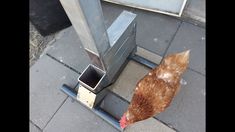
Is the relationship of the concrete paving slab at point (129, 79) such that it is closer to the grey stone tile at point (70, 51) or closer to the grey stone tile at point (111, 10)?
the grey stone tile at point (70, 51)

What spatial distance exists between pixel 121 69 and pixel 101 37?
2.15ft

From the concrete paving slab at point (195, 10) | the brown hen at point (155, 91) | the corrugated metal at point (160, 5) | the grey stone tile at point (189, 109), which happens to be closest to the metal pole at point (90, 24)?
the brown hen at point (155, 91)

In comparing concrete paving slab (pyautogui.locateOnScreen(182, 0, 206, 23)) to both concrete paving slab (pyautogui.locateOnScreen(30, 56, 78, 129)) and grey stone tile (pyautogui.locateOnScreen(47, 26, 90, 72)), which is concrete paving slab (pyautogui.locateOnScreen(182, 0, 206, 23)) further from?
concrete paving slab (pyautogui.locateOnScreen(30, 56, 78, 129))

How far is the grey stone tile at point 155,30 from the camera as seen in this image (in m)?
2.08

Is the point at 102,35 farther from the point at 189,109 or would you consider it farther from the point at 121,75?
the point at 189,109

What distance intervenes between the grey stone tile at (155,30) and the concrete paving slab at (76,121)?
821 mm

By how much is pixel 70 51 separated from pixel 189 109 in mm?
1231

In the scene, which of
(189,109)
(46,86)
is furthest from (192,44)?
(46,86)

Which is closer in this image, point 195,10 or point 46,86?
point 46,86

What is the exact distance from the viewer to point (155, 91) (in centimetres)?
152

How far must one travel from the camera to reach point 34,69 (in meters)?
2.11

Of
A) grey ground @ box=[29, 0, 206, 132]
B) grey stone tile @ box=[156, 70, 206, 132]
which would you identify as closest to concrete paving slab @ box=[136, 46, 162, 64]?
grey ground @ box=[29, 0, 206, 132]
